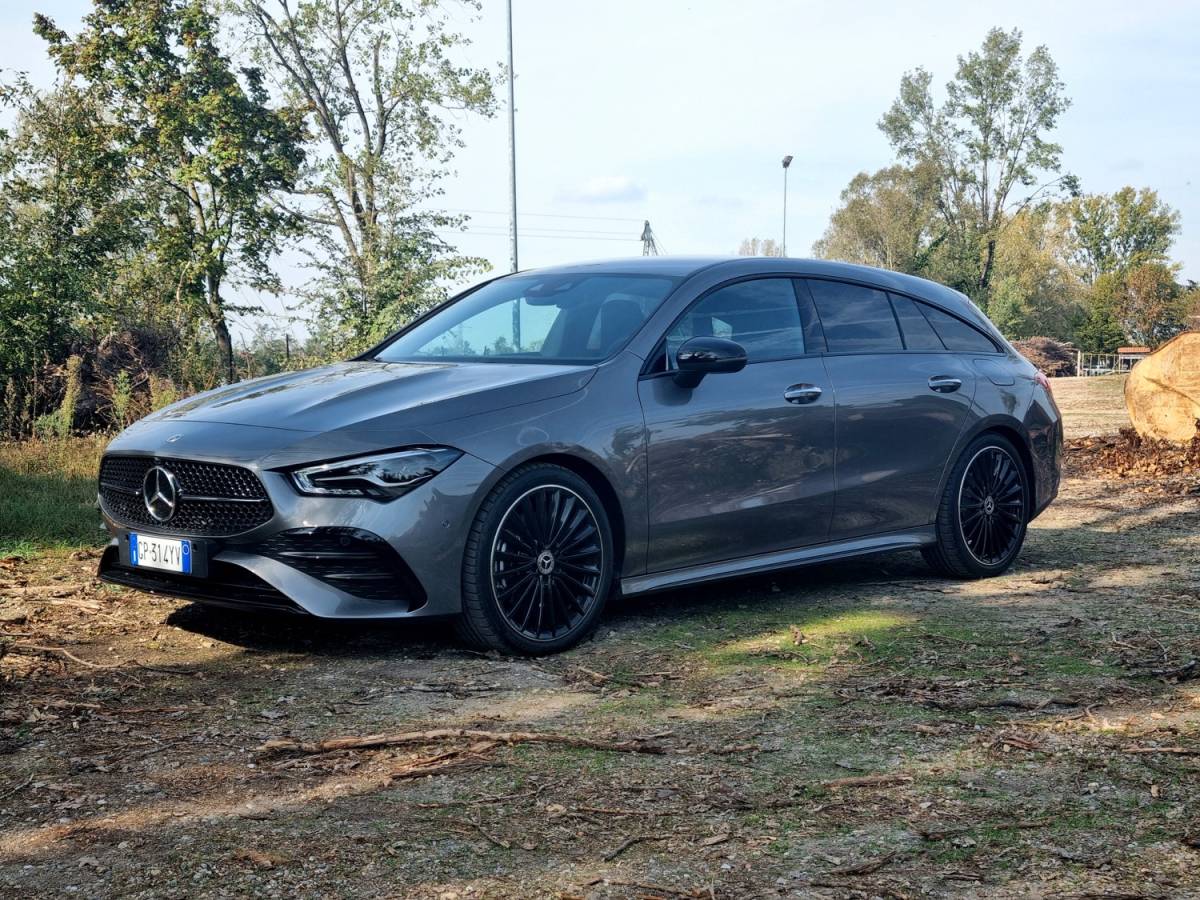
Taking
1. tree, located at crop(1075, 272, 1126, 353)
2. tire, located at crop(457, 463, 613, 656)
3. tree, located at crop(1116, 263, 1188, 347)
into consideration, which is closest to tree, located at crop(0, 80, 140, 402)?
tire, located at crop(457, 463, 613, 656)

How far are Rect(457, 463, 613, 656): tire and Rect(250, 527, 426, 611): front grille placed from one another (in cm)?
29

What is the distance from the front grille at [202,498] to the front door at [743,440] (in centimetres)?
167

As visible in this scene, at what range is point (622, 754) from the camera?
394cm

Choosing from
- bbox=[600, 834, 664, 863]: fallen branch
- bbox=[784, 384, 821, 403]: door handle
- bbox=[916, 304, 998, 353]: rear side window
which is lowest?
bbox=[600, 834, 664, 863]: fallen branch

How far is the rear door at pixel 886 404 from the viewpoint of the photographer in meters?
6.43

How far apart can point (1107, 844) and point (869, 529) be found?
3497 mm

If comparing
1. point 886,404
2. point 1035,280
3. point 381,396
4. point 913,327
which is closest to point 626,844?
point 381,396

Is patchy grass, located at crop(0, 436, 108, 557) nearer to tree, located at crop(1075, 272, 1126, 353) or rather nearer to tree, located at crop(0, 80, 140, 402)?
tree, located at crop(0, 80, 140, 402)

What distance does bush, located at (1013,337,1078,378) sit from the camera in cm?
4762

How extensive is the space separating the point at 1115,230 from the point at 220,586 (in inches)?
3618

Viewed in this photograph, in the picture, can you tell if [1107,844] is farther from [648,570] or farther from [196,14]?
[196,14]

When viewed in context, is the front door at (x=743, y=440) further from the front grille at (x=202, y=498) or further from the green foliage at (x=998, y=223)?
the green foliage at (x=998, y=223)

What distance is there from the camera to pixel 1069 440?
47.2ft

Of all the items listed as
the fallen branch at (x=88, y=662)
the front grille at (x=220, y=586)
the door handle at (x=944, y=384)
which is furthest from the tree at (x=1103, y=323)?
the fallen branch at (x=88, y=662)
